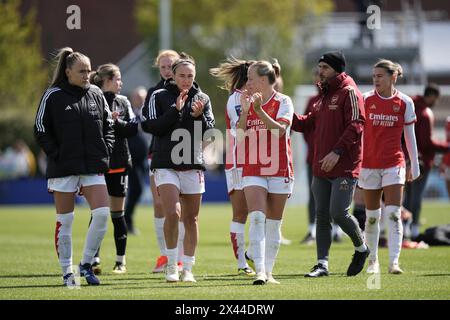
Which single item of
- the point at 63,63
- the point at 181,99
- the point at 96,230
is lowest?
the point at 96,230

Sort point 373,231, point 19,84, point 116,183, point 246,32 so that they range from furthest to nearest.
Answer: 1. point 246,32
2. point 19,84
3. point 116,183
4. point 373,231

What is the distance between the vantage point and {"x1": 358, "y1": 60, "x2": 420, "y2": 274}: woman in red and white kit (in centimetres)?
1155

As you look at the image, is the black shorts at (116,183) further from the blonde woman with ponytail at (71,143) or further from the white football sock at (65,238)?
the white football sock at (65,238)

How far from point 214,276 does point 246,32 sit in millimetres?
34508

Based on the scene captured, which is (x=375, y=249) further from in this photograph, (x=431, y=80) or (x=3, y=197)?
(x=431, y=80)

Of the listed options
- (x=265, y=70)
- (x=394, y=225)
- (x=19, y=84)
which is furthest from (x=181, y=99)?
(x=19, y=84)

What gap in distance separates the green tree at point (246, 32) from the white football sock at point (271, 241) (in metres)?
33.4

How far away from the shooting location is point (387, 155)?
456 inches

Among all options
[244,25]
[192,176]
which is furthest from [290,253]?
[244,25]

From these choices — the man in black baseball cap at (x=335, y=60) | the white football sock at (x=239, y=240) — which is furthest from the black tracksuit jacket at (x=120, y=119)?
the man in black baseball cap at (x=335, y=60)

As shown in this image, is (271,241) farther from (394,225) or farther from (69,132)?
(69,132)

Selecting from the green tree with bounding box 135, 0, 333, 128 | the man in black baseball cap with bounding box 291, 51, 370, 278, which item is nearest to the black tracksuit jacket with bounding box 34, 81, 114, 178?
the man in black baseball cap with bounding box 291, 51, 370, 278

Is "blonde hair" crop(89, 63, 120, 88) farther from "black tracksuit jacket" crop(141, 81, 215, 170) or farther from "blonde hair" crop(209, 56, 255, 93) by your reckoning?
"black tracksuit jacket" crop(141, 81, 215, 170)

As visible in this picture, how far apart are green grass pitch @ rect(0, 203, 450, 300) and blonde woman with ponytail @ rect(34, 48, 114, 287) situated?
718mm
